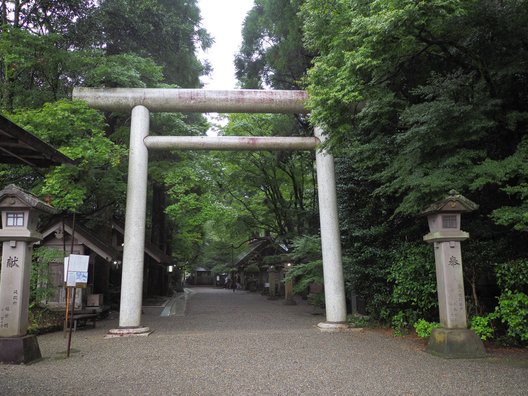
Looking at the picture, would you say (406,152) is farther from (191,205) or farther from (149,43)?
(149,43)

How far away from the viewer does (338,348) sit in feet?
26.3

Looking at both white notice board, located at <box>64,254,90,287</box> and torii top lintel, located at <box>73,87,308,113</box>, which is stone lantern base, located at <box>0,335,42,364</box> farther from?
torii top lintel, located at <box>73,87,308,113</box>

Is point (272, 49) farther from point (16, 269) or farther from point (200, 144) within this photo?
point (16, 269)

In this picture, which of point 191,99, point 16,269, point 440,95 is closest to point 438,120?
point 440,95

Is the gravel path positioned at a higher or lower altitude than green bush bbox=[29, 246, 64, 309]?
lower

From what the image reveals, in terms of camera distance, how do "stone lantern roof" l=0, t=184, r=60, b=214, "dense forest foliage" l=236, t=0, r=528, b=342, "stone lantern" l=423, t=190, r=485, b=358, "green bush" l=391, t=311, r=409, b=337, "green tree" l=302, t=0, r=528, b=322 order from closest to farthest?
"green tree" l=302, t=0, r=528, b=322, "dense forest foliage" l=236, t=0, r=528, b=342, "stone lantern" l=423, t=190, r=485, b=358, "stone lantern roof" l=0, t=184, r=60, b=214, "green bush" l=391, t=311, r=409, b=337

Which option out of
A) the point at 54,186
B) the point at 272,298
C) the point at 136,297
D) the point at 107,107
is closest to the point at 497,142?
the point at 136,297

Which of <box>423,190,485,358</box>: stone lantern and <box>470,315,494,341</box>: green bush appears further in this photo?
<box>470,315,494,341</box>: green bush

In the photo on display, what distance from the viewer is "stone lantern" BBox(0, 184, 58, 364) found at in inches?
267

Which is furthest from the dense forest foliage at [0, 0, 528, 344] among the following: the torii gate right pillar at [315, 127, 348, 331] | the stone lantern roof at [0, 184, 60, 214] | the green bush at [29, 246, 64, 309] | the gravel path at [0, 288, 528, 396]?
the stone lantern roof at [0, 184, 60, 214]

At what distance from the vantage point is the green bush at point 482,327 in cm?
727

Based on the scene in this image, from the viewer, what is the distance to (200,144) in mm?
11117

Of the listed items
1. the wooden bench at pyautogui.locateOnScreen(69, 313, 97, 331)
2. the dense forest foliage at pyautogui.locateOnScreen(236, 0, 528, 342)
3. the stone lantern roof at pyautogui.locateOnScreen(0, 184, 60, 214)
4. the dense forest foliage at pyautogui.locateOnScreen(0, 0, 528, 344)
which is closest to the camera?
the dense forest foliage at pyautogui.locateOnScreen(236, 0, 528, 342)

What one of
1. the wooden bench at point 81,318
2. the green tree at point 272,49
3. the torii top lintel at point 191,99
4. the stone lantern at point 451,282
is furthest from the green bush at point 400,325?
the wooden bench at point 81,318
